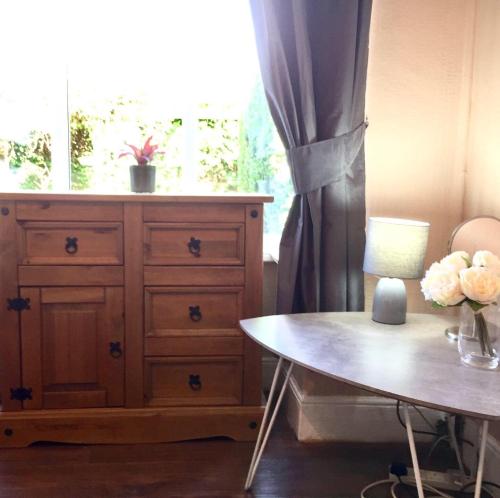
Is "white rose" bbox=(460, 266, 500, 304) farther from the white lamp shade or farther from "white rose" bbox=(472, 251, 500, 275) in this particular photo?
the white lamp shade

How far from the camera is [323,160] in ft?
7.43

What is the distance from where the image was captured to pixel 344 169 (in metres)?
2.29

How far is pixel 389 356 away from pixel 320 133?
3.20 ft

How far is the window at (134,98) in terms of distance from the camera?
2543mm

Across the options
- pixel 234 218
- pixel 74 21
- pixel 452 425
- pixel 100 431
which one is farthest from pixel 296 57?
pixel 100 431

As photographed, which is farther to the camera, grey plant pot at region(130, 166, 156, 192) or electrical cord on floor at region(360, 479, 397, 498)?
grey plant pot at region(130, 166, 156, 192)

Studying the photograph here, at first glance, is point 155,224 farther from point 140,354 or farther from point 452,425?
point 452,425

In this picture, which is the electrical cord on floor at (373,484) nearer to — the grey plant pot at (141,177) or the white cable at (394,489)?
the white cable at (394,489)

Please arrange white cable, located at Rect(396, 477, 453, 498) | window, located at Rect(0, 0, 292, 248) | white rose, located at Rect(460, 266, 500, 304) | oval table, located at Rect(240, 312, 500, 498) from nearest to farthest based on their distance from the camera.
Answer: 1. oval table, located at Rect(240, 312, 500, 498)
2. white rose, located at Rect(460, 266, 500, 304)
3. white cable, located at Rect(396, 477, 453, 498)
4. window, located at Rect(0, 0, 292, 248)

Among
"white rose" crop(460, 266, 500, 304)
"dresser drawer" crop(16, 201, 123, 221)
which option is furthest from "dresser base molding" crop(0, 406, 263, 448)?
"white rose" crop(460, 266, 500, 304)

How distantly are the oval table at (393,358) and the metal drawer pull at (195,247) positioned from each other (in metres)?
0.38

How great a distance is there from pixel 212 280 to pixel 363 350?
0.70 m

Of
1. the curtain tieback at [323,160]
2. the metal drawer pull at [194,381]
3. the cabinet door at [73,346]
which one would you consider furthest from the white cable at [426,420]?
the cabinet door at [73,346]

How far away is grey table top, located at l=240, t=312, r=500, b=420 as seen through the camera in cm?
138
